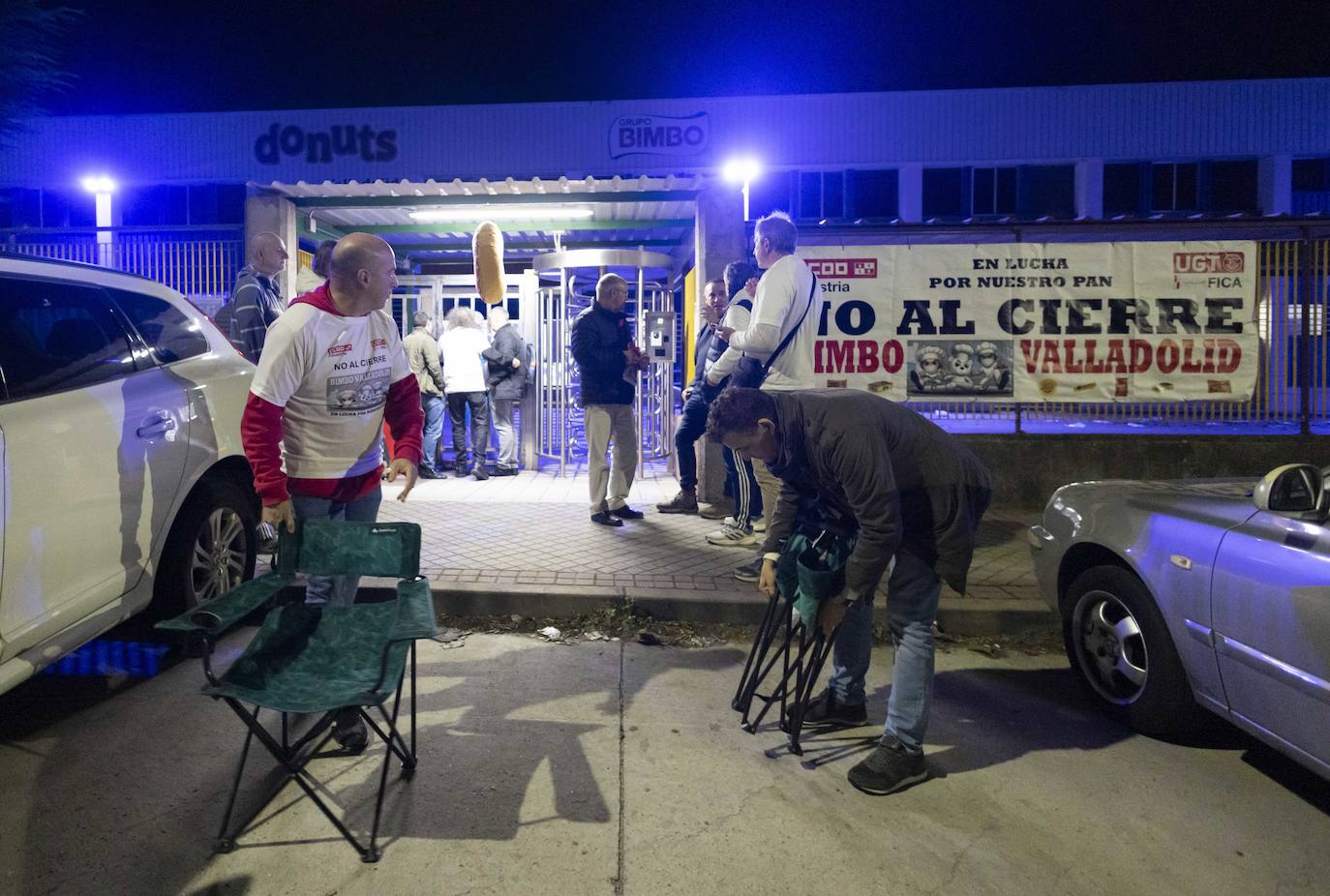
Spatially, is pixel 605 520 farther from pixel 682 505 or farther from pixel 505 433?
pixel 505 433

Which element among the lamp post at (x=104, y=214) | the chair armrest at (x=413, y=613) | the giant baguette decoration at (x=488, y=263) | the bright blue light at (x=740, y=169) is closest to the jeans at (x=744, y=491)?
the bright blue light at (x=740, y=169)

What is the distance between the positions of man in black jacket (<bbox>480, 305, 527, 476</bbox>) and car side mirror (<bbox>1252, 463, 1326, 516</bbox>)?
7.54 meters

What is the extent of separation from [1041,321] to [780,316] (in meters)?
3.56

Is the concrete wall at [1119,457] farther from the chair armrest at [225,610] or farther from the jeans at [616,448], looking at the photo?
the chair armrest at [225,610]

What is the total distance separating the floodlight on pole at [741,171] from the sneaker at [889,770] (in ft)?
19.6

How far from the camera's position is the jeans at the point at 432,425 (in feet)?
31.1

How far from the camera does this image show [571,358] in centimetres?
993

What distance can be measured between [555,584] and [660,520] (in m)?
2.21

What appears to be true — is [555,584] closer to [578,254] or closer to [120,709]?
[120,709]

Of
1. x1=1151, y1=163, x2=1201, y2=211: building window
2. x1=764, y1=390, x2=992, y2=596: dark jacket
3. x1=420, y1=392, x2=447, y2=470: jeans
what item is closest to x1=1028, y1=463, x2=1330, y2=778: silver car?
x1=764, y1=390, x2=992, y2=596: dark jacket

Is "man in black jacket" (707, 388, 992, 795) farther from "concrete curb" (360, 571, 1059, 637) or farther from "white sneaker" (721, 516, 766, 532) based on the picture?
"white sneaker" (721, 516, 766, 532)

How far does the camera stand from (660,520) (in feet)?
23.9

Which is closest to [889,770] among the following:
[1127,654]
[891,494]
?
[891,494]

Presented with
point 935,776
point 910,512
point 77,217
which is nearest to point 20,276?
point 910,512
